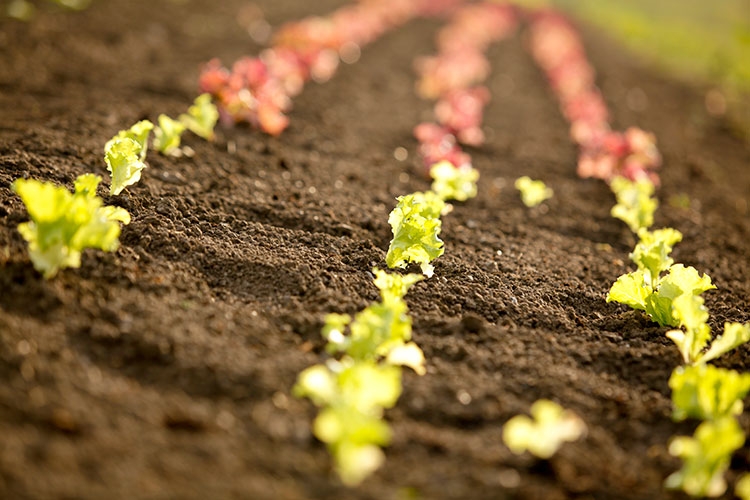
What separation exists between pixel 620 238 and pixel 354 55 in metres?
4.81

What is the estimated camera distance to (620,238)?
419cm

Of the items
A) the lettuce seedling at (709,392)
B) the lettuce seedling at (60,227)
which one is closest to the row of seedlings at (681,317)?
the lettuce seedling at (709,392)

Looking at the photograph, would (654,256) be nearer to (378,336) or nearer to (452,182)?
(452,182)

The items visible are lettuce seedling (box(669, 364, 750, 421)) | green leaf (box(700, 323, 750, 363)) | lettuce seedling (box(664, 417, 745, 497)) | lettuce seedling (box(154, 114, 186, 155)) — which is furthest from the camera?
lettuce seedling (box(154, 114, 186, 155))

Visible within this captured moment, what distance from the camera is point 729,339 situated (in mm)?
2615

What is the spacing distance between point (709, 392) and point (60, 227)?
242 cm

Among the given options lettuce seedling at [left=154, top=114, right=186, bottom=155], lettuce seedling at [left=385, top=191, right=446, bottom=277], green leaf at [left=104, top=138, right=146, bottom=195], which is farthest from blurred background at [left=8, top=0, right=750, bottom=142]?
lettuce seedling at [left=385, top=191, right=446, bottom=277]

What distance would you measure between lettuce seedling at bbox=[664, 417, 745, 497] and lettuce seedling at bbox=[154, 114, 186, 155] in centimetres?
306

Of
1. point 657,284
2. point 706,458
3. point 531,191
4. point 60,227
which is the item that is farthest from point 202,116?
point 706,458

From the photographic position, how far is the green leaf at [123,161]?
310 cm

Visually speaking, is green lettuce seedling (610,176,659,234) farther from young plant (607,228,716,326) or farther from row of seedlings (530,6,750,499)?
young plant (607,228,716,326)

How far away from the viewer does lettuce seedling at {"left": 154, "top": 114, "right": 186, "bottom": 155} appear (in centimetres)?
378

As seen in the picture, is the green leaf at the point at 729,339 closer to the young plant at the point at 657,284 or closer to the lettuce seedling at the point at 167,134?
the young plant at the point at 657,284

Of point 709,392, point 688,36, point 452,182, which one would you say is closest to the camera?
point 709,392
